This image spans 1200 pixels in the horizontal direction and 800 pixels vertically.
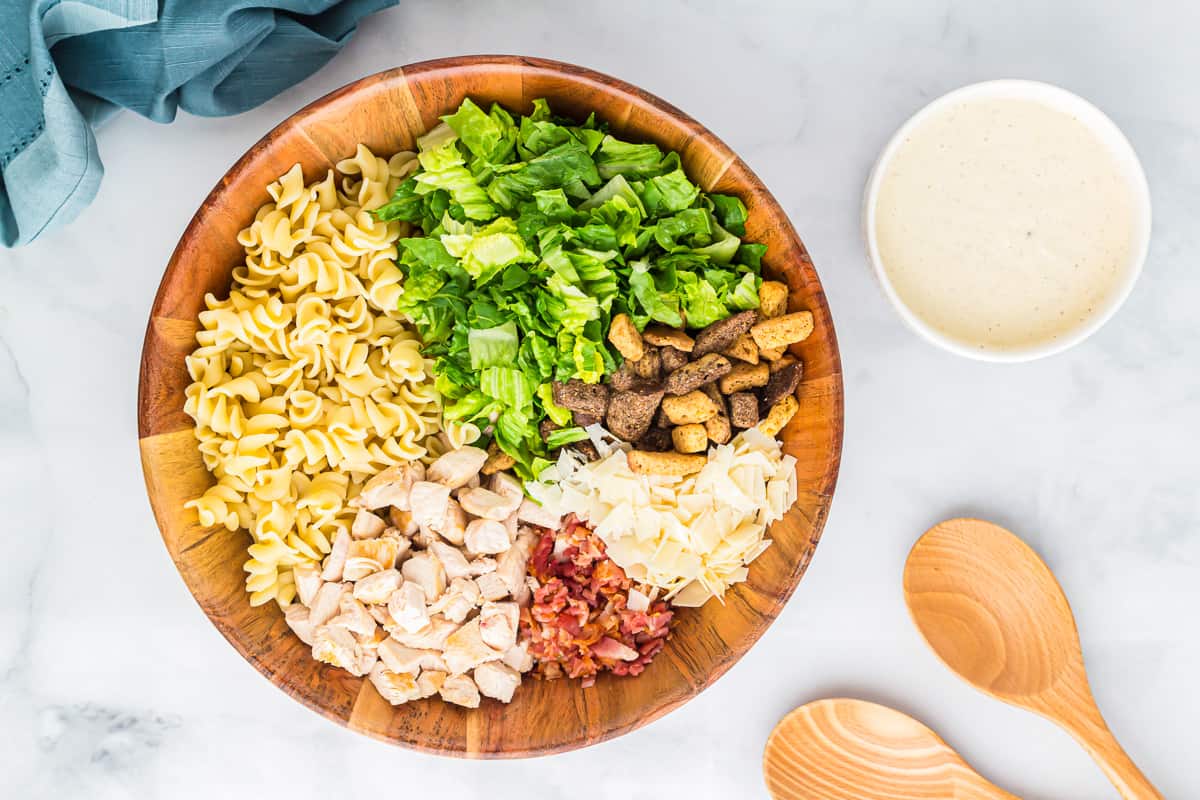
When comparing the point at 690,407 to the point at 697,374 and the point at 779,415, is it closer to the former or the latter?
the point at 697,374

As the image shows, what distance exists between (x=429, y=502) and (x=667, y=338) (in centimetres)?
74

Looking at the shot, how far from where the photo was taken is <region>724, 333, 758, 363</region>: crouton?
2193 millimetres

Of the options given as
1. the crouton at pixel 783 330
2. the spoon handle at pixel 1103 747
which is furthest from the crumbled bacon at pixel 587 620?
the spoon handle at pixel 1103 747

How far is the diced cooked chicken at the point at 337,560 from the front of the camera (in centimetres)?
229

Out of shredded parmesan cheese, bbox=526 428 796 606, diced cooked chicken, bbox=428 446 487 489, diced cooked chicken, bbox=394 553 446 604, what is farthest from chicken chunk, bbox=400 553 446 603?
shredded parmesan cheese, bbox=526 428 796 606

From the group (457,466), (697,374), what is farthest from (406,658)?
(697,374)

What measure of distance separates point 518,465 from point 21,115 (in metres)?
1.53

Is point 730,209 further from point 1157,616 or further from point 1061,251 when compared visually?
point 1157,616

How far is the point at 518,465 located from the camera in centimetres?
235

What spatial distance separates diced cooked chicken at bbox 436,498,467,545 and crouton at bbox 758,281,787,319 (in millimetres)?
939

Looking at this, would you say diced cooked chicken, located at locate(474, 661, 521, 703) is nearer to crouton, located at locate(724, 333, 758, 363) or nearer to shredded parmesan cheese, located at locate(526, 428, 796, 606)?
shredded parmesan cheese, located at locate(526, 428, 796, 606)

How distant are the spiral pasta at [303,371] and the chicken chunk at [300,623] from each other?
57 millimetres

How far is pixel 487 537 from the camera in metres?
2.31

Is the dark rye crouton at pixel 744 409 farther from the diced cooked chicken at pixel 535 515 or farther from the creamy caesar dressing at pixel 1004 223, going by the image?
the diced cooked chicken at pixel 535 515
